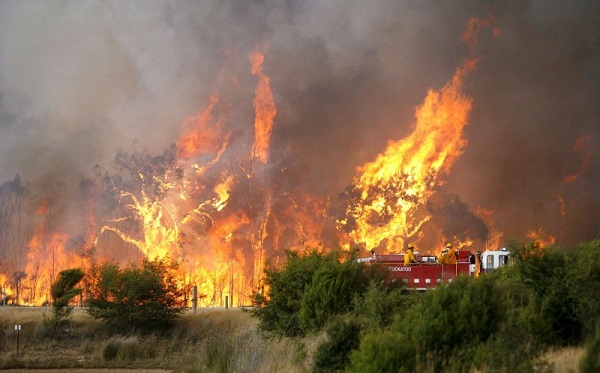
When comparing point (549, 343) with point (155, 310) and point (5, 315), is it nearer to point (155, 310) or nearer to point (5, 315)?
point (155, 310)

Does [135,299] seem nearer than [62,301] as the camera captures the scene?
No

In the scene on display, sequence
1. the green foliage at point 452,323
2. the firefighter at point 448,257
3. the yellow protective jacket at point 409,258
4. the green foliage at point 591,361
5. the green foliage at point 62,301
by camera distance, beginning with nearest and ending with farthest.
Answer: the green foliage at point 591,361, the green foliage at point 452,323, the firefighter at point 448,257, the yellow protective jacket at point 409,258, the green foliage at point 62,301

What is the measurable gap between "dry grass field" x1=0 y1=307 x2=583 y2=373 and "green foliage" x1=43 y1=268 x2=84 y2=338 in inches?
23.6

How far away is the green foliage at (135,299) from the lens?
165ft

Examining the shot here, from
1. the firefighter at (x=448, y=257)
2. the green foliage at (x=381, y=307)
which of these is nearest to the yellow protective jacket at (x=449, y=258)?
the firefighter at (x=448, y=257)

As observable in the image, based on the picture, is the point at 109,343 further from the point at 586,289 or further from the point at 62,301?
the point at 586,289

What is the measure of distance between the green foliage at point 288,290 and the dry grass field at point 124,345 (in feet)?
3.00

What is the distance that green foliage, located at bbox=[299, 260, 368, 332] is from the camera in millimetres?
29344

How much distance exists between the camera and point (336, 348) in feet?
72.6

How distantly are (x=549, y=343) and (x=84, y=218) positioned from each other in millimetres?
65723

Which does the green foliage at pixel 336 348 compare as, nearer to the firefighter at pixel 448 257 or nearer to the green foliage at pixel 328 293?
the green foliage at pixel 328 293

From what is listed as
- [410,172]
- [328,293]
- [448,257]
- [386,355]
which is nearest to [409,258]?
[448,257]

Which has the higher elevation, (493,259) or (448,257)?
(448,257)

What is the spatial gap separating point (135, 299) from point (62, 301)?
4.44m
